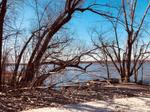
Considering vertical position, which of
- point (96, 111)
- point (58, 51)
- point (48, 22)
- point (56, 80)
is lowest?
point (96, 111)

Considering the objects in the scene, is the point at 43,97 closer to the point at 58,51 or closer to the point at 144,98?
the point at 144,98

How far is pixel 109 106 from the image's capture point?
9500 mm

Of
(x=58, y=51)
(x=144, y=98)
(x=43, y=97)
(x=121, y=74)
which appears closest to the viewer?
(x=43, y=97)

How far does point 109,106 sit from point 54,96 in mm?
1971

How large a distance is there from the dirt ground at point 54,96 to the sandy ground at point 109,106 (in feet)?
0.58

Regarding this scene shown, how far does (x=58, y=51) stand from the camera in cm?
1522

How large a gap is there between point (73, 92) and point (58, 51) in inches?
164

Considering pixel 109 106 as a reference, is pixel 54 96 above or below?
above

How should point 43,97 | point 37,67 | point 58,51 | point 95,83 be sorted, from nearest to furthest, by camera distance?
point 43,97
point 37,67
point 95,83
point 58,51

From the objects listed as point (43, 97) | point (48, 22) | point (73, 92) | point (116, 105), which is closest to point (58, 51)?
point (48, 22)

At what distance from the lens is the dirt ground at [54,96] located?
9.26 metres

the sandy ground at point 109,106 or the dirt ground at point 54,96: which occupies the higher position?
the dirt ground at point 54,96

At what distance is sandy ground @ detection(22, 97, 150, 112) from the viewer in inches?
348

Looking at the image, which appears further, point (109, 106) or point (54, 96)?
point (54, 96)
